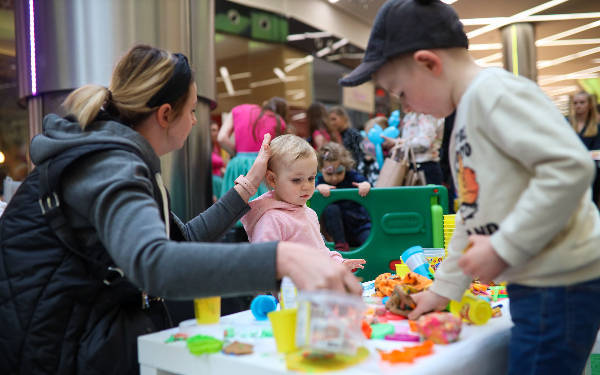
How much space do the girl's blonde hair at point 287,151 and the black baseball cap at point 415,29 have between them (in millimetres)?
752

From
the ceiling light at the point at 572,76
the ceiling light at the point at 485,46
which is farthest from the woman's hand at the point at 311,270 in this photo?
the ceiling light at the point at 572,76

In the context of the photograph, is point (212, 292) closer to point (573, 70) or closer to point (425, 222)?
point (425, 222)

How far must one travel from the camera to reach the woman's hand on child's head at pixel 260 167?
1.54 meters

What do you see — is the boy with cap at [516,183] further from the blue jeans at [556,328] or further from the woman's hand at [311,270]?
the woman's hand at [311,270]

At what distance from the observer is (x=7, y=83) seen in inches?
268

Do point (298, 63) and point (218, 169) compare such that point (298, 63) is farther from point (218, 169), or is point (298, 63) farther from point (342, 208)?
point (342, 208)

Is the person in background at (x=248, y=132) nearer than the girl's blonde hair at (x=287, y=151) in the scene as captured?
No

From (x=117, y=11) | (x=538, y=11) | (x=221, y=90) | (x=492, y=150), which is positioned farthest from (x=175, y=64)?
(x=221, y=90)

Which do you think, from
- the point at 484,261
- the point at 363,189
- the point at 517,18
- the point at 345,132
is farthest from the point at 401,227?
the point at 517,18

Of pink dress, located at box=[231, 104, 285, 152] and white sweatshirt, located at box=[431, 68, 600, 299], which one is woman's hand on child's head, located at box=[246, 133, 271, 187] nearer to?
white sweatshirt, located at box=[431, 68, 600, 299]

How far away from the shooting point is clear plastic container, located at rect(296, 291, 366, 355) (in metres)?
0.72

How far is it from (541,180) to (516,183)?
0.25ft

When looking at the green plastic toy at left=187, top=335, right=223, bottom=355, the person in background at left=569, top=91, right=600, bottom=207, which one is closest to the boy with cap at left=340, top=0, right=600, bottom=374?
the green plastic toy at left=187, top=335, right=223, bottom=355

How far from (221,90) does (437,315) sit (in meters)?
8.71
